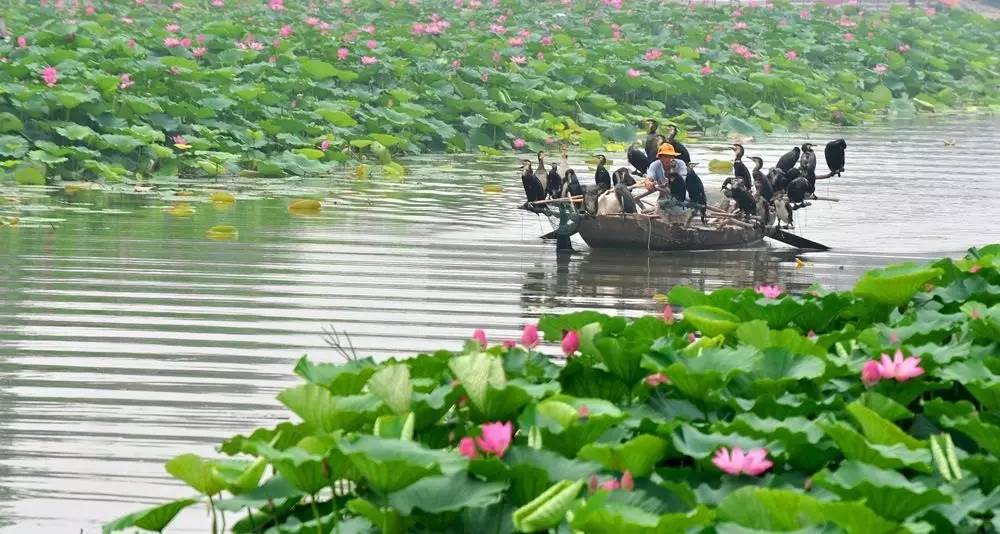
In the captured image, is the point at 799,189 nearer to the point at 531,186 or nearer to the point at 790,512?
the point at 531,186

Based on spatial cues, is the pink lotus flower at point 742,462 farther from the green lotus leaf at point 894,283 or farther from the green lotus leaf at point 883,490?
the green lotus leaf at point 894,283

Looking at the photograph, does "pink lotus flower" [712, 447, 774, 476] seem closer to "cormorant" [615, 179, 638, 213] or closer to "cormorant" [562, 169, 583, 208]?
"cormorant" [615, 179, 638, 213]

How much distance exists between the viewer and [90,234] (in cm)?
1546

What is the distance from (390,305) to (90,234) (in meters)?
4.11

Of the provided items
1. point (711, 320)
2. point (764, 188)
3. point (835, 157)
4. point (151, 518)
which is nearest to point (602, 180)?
point (764, 188)

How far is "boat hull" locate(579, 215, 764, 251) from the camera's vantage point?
15836mm

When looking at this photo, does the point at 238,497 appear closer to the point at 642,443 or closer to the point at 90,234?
the point at 642,443

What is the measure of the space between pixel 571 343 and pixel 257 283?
733 cm

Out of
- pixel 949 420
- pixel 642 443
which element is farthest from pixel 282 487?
pixel 949 420

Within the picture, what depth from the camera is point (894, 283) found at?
686cm

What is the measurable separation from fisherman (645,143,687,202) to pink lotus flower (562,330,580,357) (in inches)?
401

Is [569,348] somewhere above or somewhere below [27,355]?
above

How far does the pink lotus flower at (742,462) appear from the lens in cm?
487

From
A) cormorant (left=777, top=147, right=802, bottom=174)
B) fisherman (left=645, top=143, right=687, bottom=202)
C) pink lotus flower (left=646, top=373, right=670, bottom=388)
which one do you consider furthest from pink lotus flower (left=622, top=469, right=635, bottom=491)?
cormorant (left=777, top=147, right=802, bottom=174)
